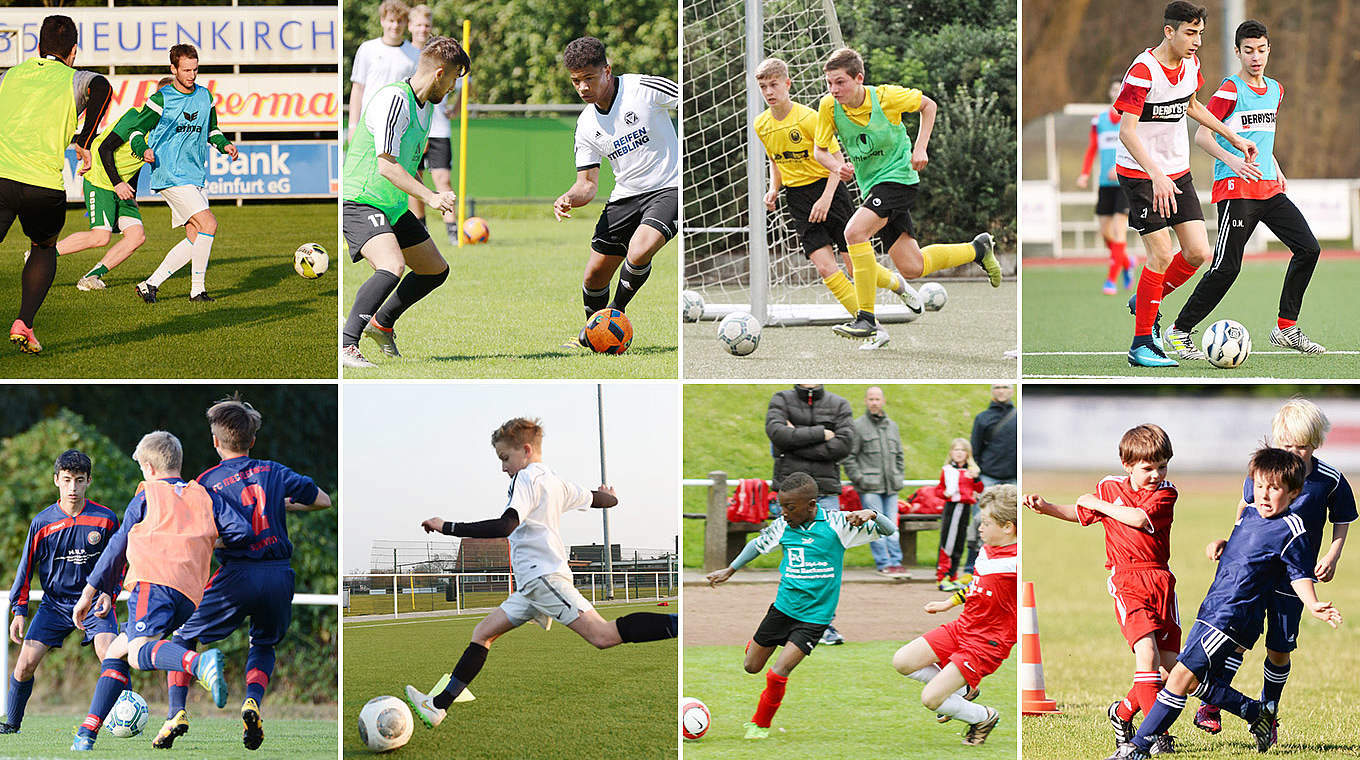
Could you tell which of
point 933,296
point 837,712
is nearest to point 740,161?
point 933,296

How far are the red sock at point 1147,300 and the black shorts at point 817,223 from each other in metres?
1.47

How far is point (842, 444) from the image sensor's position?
248 inches

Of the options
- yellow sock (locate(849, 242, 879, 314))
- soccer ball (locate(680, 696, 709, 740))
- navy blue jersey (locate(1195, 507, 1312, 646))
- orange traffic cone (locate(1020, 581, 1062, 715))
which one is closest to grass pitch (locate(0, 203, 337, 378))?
soccer ball (locate(680, 696, 709, 740))

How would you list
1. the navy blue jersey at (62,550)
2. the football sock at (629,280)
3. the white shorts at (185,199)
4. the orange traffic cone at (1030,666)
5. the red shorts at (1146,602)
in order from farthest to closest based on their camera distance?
1. the white shorts at (185,199)
2. the football sock at (629,280)
3. the navy blue jersey at (62,550)
4. the orange traffic cone at (1030,666)
5. the red shorts at (1146,602)

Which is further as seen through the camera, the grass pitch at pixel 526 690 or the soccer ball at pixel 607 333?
the soccer ball at pixel 607 333

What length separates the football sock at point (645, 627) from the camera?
17.8ft

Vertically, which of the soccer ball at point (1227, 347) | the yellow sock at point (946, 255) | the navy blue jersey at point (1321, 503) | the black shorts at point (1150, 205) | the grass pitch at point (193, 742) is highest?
the black shorts at point (1150, 205)

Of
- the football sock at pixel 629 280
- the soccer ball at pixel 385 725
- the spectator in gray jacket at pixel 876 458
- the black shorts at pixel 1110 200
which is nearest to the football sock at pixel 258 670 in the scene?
the soccer ball at pixel 385 725

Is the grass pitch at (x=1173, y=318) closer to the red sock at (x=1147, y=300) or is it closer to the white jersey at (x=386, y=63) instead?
the red sock at (x=1147, y=300)

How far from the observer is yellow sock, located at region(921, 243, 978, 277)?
681 centimetres

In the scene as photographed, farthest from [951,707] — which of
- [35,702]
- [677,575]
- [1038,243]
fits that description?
[1038,243]

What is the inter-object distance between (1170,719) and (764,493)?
10.3 ft

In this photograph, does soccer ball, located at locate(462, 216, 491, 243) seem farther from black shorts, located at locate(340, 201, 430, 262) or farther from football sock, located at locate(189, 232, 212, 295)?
black shorts, located at locate(340, 201, 430, 262)

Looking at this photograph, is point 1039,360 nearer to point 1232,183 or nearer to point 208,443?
point 1232,183
